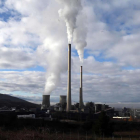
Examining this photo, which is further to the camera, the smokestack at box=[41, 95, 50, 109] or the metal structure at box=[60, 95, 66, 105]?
the metal structure at box=[60, 95, 66, 105]

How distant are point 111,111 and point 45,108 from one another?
16436 mm

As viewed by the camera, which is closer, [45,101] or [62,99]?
A: [45,101]

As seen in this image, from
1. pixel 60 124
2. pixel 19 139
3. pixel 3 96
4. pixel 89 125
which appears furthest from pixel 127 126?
pixel 3 96

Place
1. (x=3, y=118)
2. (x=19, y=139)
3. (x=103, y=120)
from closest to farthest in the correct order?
1. (x=19, y=139)
2. (x=103, y=120)
3. (x=3, y=118)

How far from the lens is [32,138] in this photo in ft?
27.8

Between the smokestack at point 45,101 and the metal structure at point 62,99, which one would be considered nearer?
the smokestack at point 45,101

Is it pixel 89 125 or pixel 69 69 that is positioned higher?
pixel 69 69

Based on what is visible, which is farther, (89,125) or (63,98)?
(63,98)

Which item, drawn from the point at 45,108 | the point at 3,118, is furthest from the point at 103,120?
the point at 45,108

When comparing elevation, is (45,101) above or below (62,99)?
below

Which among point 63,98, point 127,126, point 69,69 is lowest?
point 127,126

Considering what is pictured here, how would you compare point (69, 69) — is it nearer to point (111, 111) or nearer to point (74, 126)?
point (74, 126)

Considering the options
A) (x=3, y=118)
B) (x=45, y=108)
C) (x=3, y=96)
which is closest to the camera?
(x=3, y=118)

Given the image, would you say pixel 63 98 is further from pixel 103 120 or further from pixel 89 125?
pixel 103 120
